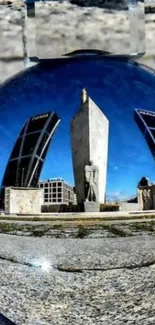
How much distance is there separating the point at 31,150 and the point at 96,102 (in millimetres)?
204

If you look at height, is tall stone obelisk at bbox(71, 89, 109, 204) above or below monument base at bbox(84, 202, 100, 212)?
above

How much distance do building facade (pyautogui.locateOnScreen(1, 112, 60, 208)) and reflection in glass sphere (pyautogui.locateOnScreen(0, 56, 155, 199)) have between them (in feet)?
0.05

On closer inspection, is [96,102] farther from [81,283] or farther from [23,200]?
[81,283]

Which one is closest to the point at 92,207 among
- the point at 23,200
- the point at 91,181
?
the point at 91,181

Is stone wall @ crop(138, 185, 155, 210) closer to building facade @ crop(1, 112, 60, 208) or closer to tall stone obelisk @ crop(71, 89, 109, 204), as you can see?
tall stone obelisk @ crop(71, 89, 109, 204)

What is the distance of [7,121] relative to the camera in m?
1.36

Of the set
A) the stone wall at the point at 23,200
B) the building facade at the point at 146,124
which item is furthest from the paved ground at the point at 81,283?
the building facade at the point at 146,124

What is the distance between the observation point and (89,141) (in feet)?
4.28

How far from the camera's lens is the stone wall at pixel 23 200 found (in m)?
1.34

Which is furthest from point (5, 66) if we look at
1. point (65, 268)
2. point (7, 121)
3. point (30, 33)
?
point (65, 268)

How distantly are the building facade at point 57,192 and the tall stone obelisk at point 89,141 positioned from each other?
0.09ft

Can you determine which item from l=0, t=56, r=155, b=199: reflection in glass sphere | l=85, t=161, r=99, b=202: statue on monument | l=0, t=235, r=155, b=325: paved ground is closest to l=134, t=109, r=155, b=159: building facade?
l=0, t=56, r=155, b=199: reflection in glass sphere

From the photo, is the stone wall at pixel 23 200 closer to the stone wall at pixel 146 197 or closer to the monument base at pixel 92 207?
the monument base at pixel 92 207

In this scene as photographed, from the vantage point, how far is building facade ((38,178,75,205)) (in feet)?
4.30
